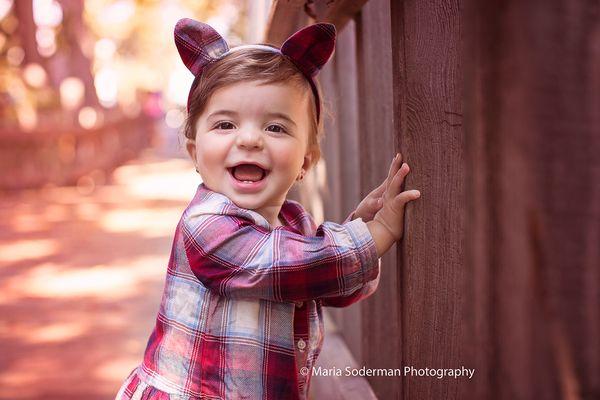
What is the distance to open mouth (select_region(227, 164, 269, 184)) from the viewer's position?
160 centimetres

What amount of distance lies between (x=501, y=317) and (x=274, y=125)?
0.89 metres

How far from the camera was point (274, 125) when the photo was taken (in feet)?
5.29

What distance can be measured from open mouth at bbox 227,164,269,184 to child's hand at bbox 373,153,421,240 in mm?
284

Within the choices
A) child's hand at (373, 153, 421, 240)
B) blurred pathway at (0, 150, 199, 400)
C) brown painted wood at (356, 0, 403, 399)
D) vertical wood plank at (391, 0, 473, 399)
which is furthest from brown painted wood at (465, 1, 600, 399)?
blurred pathway at (0, 150, 199, 400)

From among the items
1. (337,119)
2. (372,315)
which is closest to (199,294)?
(372,315)

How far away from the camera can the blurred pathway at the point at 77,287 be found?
3221 millimetres

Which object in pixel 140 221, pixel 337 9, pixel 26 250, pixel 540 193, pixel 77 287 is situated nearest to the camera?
pixel 540 193

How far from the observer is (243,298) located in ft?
5.07

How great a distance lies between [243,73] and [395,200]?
0.46m

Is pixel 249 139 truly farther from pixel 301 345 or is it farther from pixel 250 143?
pixel 301 345

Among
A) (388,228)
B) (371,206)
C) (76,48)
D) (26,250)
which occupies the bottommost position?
(388,228)

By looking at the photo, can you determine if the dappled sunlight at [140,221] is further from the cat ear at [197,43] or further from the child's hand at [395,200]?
the child's hand at [395,200]

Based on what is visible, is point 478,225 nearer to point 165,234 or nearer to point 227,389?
point 227,389

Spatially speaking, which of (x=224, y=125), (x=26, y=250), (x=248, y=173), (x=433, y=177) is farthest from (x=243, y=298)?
(x=26, y=250)
